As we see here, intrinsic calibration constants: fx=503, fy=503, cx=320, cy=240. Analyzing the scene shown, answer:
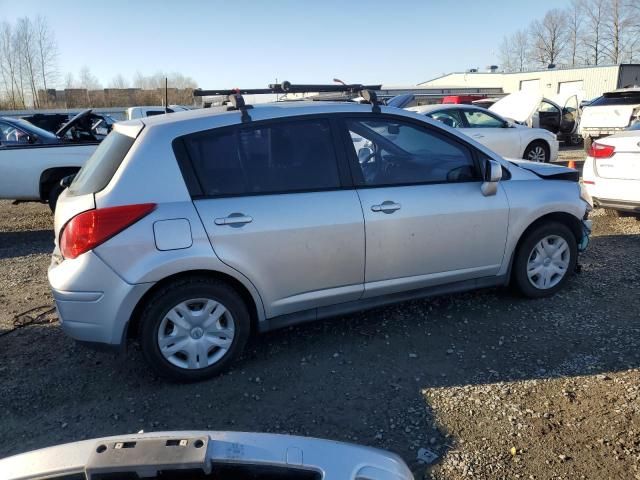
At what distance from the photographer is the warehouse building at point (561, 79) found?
109 feet

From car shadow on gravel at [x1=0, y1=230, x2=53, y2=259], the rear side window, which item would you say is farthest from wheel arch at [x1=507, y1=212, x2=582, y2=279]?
car shadow on gravel at [x1=0, y1=230, x2=53, y2=259]

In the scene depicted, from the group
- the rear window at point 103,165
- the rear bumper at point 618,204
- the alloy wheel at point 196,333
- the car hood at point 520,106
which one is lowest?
the alloy wheel at point 196,333

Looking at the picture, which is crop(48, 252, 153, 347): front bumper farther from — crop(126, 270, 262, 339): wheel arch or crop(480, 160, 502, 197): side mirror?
crop(480, 160, 502, 197): side mirror

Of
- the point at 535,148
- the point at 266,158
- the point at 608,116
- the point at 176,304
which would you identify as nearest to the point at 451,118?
the point at 535,148

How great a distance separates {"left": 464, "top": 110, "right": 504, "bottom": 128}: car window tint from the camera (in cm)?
1038

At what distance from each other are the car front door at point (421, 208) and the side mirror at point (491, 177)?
0.16ft

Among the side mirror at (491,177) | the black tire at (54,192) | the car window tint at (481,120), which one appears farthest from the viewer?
the car window tint at (481,120)

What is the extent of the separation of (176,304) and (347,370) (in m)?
1.25

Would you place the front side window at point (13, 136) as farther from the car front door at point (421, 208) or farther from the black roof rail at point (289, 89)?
the car front door at point (421, 208)

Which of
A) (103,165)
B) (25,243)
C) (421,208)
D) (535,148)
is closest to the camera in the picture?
(103,165)

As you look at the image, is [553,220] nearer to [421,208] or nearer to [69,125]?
[421,208]

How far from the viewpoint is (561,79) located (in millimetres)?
39656

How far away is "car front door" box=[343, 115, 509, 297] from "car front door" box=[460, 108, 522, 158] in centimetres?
658

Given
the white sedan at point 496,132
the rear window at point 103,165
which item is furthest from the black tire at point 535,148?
the rear window at point 103,165
